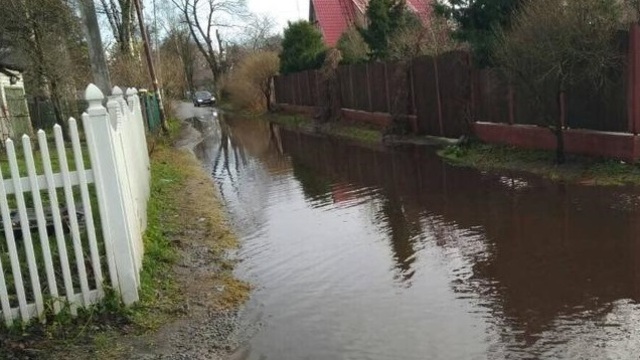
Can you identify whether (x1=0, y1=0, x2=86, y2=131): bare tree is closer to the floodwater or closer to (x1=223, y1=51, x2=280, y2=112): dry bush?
the floodwater

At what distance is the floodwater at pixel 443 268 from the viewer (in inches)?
174

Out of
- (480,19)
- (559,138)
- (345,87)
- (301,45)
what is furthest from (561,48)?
(301,45)

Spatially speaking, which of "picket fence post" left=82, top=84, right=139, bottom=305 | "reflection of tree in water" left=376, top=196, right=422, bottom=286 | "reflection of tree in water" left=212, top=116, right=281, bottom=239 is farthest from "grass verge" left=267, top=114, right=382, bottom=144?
"picket fence post" left=82, top=84, right=139, bottom=305

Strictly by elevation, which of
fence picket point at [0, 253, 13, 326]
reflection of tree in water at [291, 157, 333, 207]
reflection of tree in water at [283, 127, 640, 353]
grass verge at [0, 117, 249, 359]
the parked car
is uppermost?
the parked car

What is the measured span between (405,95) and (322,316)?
43.2 feet

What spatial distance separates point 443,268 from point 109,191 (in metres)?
3.05

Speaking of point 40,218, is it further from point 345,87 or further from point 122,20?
point 122,20

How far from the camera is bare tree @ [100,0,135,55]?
98.2 feet

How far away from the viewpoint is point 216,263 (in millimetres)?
6555

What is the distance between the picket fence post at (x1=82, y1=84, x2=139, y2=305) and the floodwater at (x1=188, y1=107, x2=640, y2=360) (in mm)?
976

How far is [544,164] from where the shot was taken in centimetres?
→ 1062

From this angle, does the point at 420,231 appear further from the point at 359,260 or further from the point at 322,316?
the point at 322,316

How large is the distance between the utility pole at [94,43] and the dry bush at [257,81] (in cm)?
2156

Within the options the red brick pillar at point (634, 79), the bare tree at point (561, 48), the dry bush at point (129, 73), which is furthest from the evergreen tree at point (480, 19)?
the dry bush at point (129, 73)
